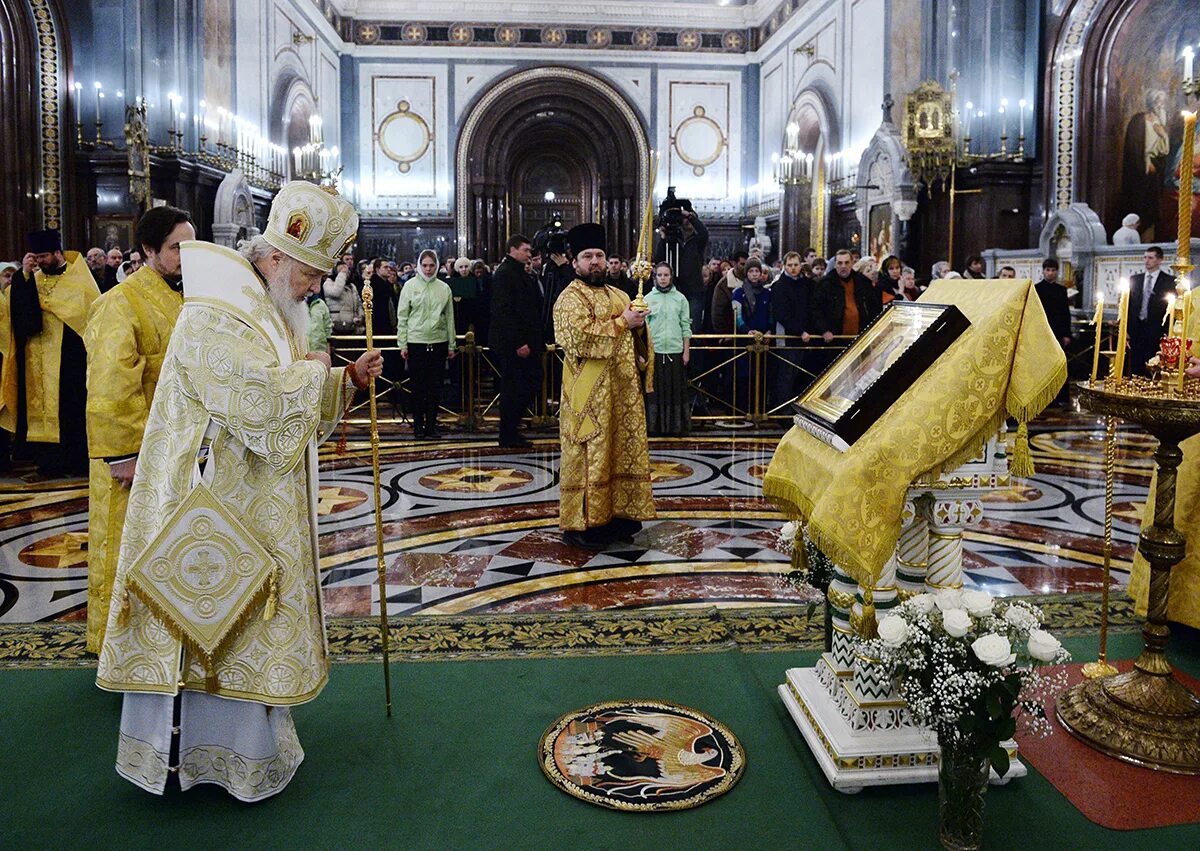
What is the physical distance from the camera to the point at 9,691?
11.4ft

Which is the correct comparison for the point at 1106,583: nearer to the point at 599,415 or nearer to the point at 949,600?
the point at 949,600

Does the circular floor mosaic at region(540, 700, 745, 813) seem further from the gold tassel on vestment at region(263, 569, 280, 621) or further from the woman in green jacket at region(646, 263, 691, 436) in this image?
the woman in green jacket at region(646, 263, 691, 436)

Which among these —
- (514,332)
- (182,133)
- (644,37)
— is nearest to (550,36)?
(644,37)

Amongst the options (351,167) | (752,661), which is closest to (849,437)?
(752,661)

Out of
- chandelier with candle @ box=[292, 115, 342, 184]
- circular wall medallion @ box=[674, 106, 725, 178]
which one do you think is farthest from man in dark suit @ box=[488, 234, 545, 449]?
circular wall medallion @ box=[674, 106, 725, 178]

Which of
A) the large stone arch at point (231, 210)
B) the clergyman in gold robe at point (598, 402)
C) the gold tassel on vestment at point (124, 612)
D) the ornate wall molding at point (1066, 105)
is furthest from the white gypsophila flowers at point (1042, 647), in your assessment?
the large stone arch at point (231, 210)

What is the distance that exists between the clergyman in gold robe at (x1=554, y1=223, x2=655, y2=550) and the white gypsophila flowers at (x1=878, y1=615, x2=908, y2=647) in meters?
2.81

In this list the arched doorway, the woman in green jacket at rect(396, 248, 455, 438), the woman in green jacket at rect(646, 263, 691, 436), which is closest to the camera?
the woman in green jacket at rect(646, 263, 691, 436)

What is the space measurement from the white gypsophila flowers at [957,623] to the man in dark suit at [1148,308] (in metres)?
7.65

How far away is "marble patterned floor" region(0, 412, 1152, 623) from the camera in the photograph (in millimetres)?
4574

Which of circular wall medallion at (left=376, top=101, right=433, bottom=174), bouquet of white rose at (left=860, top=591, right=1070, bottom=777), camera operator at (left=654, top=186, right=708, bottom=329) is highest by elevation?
circular wall medallion at (left=376, top=101, right=433, bottom=174)

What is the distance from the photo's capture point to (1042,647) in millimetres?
2402

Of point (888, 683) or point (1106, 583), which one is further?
point (1106, 583)

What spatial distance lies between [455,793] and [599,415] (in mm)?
2613
